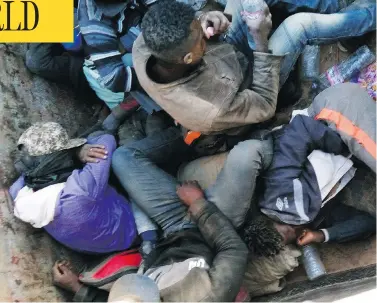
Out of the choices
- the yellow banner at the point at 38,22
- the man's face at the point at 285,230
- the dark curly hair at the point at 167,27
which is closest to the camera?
the dark curly hair at the point at 167,27

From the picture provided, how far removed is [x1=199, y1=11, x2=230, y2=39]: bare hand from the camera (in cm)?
243

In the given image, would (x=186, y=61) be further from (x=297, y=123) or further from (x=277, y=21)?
(x=277, y=21)

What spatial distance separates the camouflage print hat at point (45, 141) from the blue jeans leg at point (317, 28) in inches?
41.0

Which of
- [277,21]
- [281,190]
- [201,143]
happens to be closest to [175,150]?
[201,143]

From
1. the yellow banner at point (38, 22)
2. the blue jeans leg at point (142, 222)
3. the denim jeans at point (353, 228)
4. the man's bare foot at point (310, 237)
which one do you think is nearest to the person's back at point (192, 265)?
the blue jeans leg at point (142, 222)

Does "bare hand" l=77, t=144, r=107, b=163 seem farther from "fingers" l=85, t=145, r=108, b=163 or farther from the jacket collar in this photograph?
the jacket collar

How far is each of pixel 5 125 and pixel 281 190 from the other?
1.48m

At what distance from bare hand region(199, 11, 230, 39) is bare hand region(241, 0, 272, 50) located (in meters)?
0.10

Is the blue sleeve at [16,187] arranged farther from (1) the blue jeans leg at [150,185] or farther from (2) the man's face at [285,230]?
(2) the man's face at [285,230]

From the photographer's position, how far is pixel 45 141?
2.63 metres

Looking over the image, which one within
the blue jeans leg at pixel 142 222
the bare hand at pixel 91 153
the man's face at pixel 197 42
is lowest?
the blue jeans leg at pixel 142 222

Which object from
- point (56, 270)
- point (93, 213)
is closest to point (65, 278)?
point (56, 270)

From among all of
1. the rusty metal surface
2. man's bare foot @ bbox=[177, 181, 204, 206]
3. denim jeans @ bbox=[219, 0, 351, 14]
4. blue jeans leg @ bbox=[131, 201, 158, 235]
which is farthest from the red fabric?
denim jeans @ bbox=[219, 0, 351, 14]

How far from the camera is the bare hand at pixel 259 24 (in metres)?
2.43
